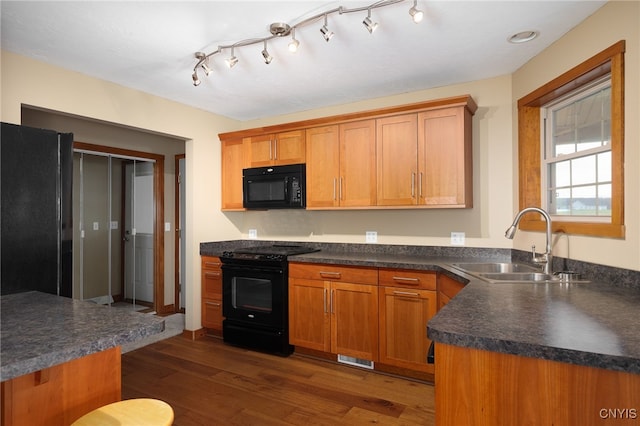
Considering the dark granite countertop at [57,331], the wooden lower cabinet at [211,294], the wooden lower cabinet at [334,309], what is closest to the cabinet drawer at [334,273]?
the wooden lower cabinet at [334,309]

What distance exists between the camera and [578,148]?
2.35 metres

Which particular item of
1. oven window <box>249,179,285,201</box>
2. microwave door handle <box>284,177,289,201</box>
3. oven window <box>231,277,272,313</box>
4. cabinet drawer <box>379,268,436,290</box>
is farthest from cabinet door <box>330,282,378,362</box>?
oven window <box>249,179,285,201</box>

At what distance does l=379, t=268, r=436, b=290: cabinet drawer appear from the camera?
2.68 meters

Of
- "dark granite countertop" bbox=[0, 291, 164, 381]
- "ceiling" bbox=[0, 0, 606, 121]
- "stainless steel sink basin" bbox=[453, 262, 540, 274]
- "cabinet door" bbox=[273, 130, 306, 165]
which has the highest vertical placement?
"ceiling" bbox=[0, 0, 606, 121]

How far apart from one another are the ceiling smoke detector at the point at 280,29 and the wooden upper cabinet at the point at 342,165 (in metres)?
1.25

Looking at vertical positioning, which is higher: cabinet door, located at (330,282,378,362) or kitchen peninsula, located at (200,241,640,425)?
kitchen peninsula, located at (200,241,640,425)

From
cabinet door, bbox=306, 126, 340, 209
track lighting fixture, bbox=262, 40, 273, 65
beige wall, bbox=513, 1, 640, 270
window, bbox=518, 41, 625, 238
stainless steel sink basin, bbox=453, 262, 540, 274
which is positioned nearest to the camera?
beige wall, bbox=513, 1, 640, 270

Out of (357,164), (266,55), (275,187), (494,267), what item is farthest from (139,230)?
(494,267)

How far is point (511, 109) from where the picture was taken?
9.66 ft

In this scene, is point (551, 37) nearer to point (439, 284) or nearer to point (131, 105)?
point (439, 284)

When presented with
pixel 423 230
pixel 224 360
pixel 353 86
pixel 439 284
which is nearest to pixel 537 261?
pixel 439 284

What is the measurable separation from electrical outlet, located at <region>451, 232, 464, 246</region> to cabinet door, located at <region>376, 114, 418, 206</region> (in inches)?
20.4

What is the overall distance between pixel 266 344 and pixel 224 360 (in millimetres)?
394

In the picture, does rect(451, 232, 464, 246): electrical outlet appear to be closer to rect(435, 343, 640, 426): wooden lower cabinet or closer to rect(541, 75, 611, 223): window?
rect(541, 75, 611, 223): window
